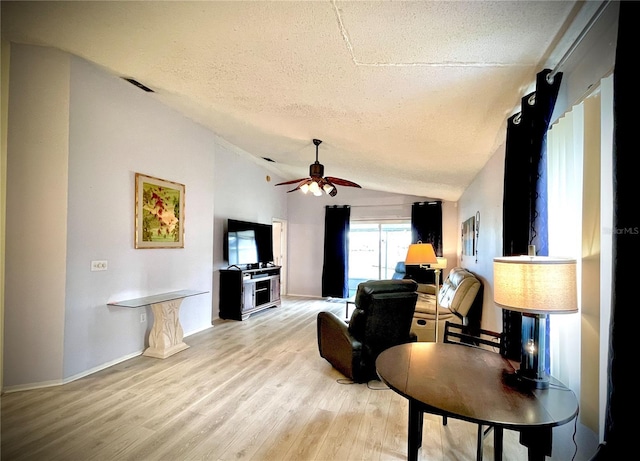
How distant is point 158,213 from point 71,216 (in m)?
0.98

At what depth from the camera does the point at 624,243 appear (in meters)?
0.90

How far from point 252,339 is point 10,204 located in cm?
294

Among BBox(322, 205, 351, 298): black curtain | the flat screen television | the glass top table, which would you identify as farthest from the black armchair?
BBox(322, 205, 351, 298): black curtain

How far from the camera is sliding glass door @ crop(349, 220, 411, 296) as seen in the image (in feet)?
23.0

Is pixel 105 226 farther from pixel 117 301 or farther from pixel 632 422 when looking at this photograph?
pixel 632 422

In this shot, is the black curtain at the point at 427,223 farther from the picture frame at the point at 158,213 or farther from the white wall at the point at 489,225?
the picture frame at the point at 158,213

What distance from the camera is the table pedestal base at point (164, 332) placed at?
11.1 feet

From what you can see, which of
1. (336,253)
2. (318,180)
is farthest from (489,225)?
(336,253)

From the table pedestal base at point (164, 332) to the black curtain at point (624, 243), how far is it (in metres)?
3.73

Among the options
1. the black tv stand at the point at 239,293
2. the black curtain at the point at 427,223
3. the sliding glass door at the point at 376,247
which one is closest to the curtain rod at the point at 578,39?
the black tv stand at the point at 239,293

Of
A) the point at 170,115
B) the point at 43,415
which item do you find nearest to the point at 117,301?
the point at 43,415

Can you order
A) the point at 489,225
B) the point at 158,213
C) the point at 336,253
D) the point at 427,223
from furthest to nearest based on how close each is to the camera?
the point at 336,253 → the point at 427,223 → the point at 158,213 → the point at 489,225

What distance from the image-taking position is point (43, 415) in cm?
220

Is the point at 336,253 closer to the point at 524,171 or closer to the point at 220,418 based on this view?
the point at 220,418
